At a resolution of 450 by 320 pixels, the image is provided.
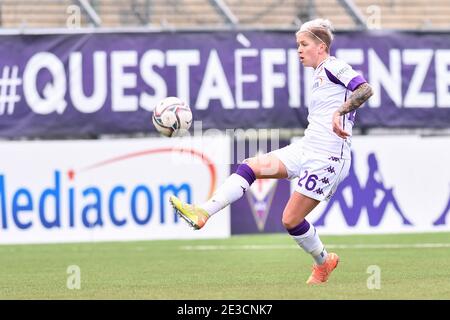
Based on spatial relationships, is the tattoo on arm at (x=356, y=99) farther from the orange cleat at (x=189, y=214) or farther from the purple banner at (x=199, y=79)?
the purple banner at (x=199, y=79)

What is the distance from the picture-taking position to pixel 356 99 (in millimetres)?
9641

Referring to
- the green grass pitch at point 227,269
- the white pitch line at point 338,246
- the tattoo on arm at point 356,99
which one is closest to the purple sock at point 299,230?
the green grass pitch at point 227,269

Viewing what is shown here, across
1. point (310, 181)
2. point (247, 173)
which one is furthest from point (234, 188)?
point (310, 181)

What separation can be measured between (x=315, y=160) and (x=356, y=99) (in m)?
0.74

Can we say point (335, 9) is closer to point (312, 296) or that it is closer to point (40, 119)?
point (40, 119)

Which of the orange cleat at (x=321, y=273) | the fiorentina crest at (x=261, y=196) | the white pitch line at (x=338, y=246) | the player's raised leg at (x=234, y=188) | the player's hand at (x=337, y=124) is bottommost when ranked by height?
the white pitch line at (x=338, y=246)

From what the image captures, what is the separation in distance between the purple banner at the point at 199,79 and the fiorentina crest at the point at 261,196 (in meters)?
1.07

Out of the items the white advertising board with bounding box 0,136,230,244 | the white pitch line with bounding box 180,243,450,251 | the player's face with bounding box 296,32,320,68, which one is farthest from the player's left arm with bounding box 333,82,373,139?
the white advertising board with bounding box 0,136,230,244

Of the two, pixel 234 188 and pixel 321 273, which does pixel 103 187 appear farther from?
pixel 321 273

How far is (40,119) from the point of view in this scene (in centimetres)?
1788

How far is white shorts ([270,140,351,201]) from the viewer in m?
10.0

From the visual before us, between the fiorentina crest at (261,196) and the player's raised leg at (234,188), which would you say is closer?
the player's raised leg at (234,188)

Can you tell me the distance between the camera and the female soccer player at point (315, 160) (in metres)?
9.99

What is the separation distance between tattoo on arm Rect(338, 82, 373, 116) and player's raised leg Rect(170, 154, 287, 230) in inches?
31.8
